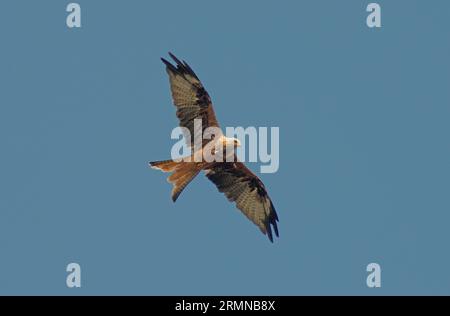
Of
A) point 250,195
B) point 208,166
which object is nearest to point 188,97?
point 208,166

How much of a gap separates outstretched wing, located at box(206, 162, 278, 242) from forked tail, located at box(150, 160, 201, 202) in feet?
3.13

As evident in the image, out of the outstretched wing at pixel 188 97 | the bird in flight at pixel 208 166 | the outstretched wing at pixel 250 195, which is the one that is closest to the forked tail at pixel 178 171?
the bird in flight at pixel 208 166

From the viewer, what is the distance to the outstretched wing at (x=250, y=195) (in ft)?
61.0

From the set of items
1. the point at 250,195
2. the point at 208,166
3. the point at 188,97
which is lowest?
the point at 250,195

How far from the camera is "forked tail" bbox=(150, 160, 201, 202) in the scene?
17359 mm

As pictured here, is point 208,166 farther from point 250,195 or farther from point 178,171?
point 250,195

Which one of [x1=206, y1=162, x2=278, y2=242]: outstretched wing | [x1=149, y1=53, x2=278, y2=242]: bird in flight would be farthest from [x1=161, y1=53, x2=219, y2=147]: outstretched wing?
[x1=206, y1=162, x2=278, y2=242]: outstretched wing

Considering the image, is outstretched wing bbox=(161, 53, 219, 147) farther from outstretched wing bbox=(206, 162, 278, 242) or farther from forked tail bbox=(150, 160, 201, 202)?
outstretched wing bbox=(206, 162, 278, 242)

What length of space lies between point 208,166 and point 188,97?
1.11m

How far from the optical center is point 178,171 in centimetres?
1748
